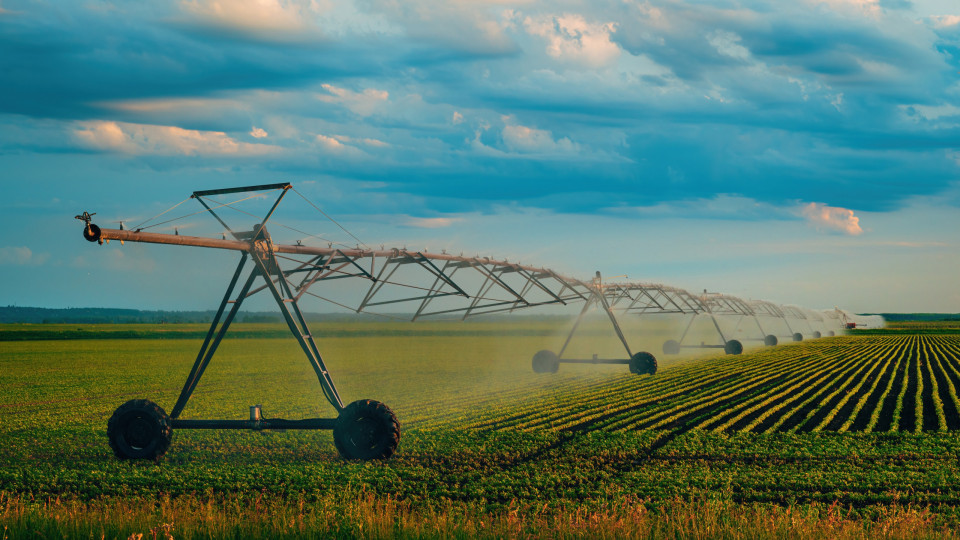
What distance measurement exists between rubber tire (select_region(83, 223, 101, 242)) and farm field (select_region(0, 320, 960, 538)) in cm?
391

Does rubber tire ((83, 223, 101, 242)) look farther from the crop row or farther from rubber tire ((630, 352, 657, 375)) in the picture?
rubber tire ((630, 352, 657, 375))

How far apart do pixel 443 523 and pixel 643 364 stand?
23.4 m

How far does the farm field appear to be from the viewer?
854 centimetres

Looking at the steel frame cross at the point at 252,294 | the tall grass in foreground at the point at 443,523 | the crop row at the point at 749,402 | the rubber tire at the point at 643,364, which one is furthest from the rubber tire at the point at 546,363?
the tall grass in foreground at the point at 443,523

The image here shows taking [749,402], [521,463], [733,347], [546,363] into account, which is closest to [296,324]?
[521,463]

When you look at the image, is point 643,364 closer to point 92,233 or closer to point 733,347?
point 733,347

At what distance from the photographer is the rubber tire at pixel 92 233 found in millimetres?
10977

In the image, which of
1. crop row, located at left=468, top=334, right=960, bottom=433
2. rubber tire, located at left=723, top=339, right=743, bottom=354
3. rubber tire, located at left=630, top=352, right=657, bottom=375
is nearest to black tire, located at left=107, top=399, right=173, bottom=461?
crop row, located at left=468, top=334, right=960, bottom=433

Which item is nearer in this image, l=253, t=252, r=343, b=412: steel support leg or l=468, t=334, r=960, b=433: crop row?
l=253, t=252, r=343, b=412: steel support leg

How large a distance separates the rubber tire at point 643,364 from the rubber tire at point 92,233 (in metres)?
23.2

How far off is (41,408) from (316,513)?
707 inches

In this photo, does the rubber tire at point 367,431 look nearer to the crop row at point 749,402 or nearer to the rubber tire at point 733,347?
the crop row at point 749,402

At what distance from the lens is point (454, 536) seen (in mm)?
7852

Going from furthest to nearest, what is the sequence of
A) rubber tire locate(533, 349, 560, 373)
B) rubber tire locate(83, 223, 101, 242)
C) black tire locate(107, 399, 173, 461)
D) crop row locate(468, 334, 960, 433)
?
rubber tire locate(533, 349, 560, 373) < crop row locate(468, 334, 960, 433) < black tire locate(107, 399, 173, 461) < rubber tire locate(83, 223, 101, 242)
